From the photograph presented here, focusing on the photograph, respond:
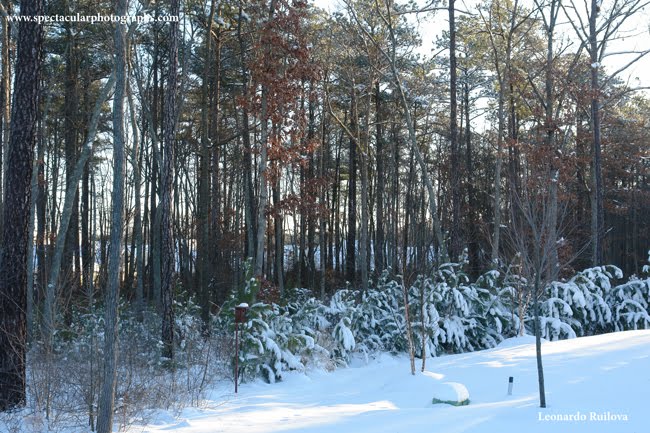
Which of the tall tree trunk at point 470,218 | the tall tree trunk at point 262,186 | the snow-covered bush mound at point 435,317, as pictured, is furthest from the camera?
the tall tree trunk at point 470,218

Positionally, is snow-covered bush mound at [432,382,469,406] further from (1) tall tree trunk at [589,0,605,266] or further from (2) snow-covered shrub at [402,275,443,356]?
(1) tall tree trunk at [589,0,605,266]

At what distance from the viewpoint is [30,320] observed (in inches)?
438

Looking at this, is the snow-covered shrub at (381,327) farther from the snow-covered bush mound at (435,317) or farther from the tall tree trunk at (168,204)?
the tall tree trunk at (168,204)

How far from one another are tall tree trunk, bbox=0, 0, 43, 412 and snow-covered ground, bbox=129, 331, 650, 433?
2.07m

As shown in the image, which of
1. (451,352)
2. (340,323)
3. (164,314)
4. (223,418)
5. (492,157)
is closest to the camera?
(223,418)

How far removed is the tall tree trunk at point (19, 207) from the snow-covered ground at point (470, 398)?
2069mm

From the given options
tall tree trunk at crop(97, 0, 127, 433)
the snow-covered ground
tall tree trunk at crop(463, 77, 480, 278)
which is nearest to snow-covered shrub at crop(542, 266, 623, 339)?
the snow-covered ground

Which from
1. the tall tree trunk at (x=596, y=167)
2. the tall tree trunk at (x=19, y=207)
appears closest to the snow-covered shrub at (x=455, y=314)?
the tall tree trunk at (x=596, y=167)

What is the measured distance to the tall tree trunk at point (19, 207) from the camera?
744 cm

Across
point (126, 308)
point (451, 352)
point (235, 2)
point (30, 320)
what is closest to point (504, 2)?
point (235, 2)

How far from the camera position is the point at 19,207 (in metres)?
7.77

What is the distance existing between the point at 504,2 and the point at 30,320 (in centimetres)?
1749

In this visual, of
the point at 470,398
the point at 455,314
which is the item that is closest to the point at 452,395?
the point at 470,398

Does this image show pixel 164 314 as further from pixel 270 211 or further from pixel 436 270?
pixel 436 270
